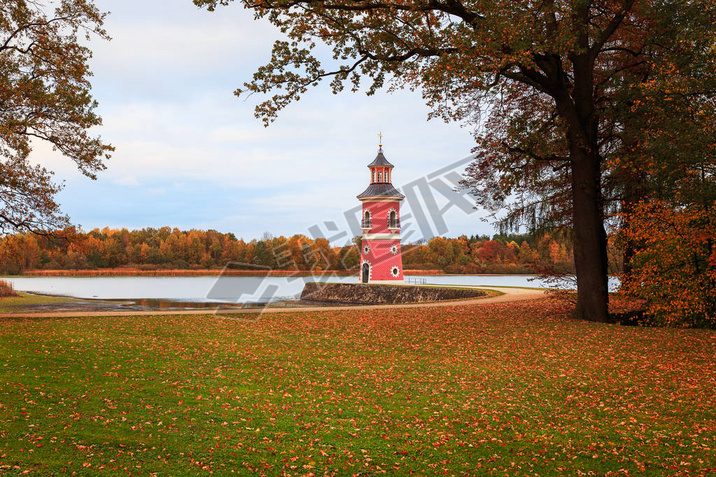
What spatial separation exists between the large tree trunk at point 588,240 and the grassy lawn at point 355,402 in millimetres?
2720

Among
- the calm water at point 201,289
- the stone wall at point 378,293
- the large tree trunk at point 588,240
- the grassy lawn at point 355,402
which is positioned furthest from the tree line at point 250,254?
the grassy lawn at point 355,402

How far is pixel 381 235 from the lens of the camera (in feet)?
145

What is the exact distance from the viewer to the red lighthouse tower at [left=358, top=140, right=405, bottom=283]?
4409 centimetres

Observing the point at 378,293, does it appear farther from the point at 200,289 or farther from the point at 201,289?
the point at 201,289

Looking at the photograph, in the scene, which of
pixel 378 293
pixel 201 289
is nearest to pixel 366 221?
pixel 378 293

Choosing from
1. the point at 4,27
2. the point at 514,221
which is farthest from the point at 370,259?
the point at 4,27

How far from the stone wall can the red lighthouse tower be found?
2.12m

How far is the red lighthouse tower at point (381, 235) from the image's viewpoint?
44094 mm

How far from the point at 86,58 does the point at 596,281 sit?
17843 mm

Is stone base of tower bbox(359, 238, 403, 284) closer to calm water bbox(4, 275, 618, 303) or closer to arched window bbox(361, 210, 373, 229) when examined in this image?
arched window bbox(361, 210, 373, 229)

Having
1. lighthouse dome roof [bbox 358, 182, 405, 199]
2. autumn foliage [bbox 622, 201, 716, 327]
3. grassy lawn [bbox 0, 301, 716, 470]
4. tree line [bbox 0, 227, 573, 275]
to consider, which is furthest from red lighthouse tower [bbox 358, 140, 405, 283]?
grassy lawn [bbox 0, 301, 716, 470]

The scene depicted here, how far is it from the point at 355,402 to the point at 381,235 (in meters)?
36.1

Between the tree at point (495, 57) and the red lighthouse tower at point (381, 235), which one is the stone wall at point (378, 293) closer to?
the red lighthouse tower at point (381, 235)

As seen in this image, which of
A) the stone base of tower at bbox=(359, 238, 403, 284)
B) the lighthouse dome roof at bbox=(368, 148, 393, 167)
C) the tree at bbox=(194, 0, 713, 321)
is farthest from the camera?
the lighthouse dome roof at bbox=(368, 148, 393, 167)
